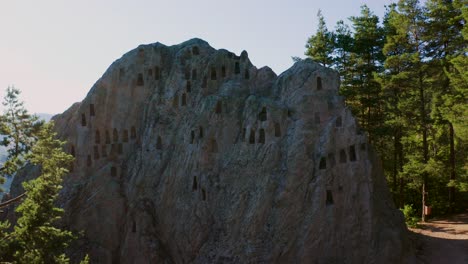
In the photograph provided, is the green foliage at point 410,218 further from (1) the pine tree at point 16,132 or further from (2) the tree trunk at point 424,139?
(1) the pine tree at point 16,132

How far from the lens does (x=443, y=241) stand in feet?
91.1

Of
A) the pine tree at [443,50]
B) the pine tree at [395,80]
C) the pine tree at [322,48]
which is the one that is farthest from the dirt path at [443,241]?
the pine tree at [322,48]

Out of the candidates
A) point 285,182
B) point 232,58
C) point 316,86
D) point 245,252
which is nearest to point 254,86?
point 232,58

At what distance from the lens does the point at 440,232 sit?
96.8 ft

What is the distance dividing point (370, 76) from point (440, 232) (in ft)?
47.0

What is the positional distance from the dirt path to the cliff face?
11.2ft

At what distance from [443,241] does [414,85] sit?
13397mm

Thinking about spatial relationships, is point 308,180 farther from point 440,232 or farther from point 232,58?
point 440,232

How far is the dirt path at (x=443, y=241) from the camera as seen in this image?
83.5ft

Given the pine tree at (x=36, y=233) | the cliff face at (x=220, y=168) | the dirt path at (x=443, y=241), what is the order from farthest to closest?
the dirt path at (x=443, y=241)
the cliff face at (x=220, y=168)
the pine tree at (x=36, y=233)

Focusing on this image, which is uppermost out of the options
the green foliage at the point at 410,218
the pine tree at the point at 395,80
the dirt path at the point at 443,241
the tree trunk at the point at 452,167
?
the pine tree at the point at 395,80

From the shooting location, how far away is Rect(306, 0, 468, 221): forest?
105 feet

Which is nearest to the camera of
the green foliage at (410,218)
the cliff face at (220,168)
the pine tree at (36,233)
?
the pine tree at (36,233)

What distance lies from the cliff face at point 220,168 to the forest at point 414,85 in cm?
989
